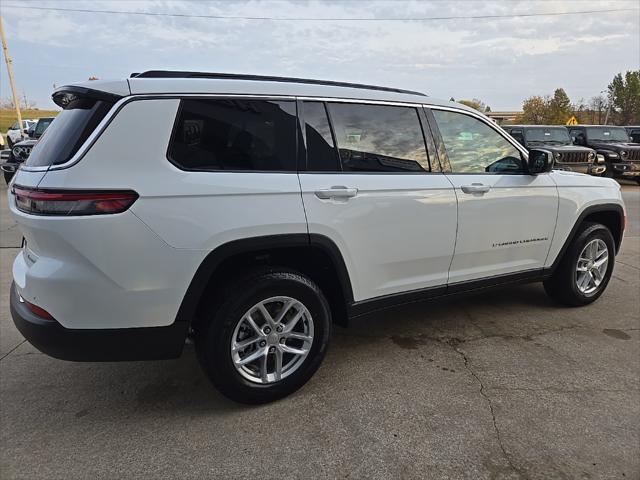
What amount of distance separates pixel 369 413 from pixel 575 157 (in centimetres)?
1331

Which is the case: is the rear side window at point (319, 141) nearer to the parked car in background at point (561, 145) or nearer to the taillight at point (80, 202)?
the taillight at point (80, 202)

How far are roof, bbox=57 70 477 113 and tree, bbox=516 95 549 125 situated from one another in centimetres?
5258

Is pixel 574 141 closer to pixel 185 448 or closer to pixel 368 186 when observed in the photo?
pixel 368 186

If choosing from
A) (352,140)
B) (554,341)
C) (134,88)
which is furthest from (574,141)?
(134,88)

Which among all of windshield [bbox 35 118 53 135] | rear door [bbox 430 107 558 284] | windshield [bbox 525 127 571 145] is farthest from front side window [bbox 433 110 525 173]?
windshield [bbox 35 118 53 135]

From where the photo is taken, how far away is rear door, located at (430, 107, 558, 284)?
3.41 meters

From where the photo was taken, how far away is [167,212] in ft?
7.59

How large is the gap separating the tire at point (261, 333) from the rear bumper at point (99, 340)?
168 mm

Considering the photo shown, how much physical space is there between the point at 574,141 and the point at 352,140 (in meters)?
15.8

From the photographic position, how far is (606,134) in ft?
53.5

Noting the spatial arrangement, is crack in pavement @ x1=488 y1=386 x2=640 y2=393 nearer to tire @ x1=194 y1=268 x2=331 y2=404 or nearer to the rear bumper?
tire @ x1=194 y1=268 x2=331 y2=404

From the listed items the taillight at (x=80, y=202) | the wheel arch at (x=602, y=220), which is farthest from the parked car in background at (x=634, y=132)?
the taillight at (x=80, y=202)

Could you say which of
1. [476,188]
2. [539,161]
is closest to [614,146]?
[539,161]

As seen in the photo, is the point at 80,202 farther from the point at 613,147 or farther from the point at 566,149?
the point at 613,147
